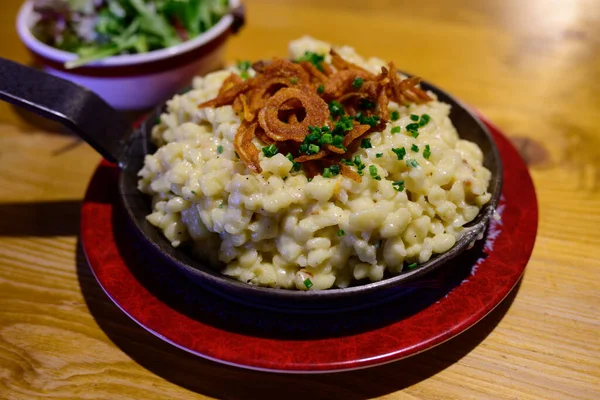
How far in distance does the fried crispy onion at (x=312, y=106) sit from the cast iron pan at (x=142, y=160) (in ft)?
1.17

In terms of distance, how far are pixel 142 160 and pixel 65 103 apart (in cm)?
38

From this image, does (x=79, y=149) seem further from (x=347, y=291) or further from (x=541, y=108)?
(x=541, y=108)

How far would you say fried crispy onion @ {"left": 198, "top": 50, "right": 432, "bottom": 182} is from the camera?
174 centimetres

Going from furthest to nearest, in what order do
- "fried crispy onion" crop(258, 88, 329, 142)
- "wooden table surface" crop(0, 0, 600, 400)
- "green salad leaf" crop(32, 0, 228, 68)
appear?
1. "green salad leaf" crop(32, 0, 228, 68)
2. "fried crispy onion" crop(258, 88, 329, 142)
3. "wooden table surface" crop(0, 0, 600, 400)

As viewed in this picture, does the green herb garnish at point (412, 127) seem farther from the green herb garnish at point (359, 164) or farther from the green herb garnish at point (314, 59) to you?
the green herb garnish at point (314, 59)

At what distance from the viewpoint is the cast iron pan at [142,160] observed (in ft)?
5.16

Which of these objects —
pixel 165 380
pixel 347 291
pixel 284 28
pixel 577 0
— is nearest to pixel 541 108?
pixel 577 0

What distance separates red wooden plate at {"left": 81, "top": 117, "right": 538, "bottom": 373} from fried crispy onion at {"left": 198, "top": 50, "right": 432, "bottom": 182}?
1.60 feet

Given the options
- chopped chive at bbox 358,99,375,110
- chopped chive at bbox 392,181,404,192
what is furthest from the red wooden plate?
chopped chive at bbox 358,99,375,110

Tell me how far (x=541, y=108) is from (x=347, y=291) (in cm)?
208

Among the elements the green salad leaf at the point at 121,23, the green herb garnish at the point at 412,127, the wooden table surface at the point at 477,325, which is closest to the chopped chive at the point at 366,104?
the green herb garnish at the point at 412,127

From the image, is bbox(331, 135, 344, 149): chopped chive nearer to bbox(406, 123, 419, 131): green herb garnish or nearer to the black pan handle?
bbox(406, 123, 419, 131): green herb garnish

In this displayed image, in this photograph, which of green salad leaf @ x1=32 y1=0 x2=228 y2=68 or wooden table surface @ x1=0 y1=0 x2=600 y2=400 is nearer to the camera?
wooden table surface @ x1=0 y1=0 x2=600 y2=400

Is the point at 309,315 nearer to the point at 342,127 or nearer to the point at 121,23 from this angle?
the point at 342,127
